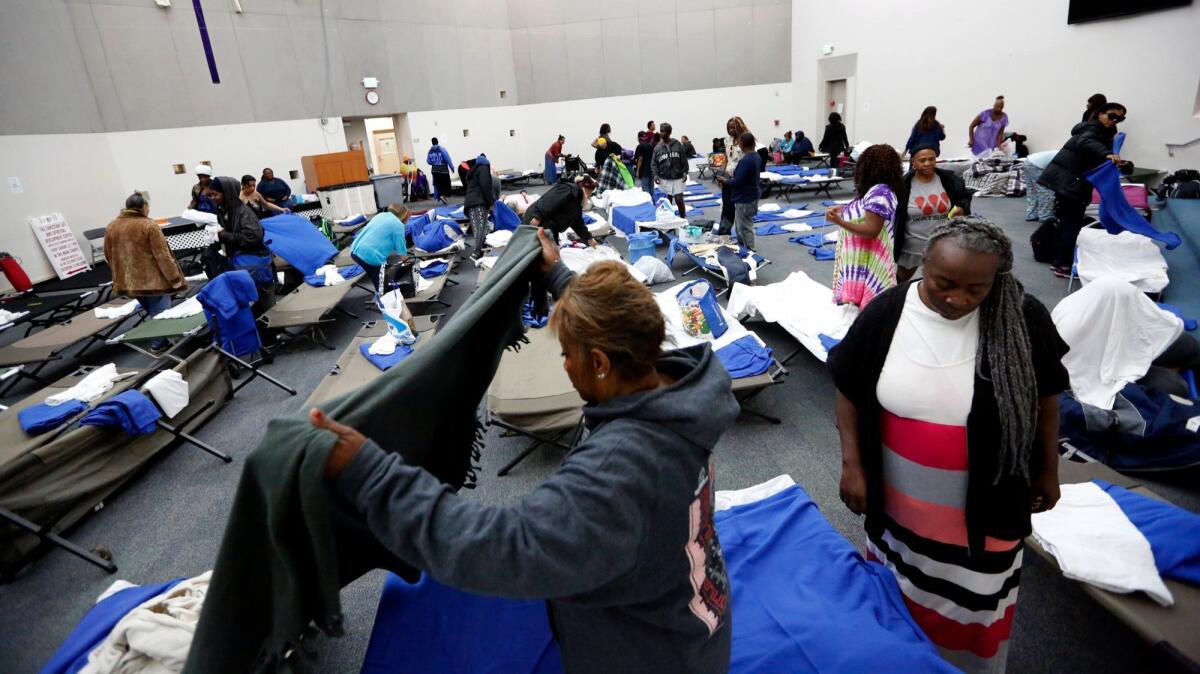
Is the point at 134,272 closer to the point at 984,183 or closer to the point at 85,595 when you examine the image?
the point at 85,595

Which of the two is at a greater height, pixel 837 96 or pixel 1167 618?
pixel 837 96

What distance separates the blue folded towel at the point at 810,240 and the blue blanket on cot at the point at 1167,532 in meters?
5.97

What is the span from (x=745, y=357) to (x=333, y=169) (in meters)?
12.2

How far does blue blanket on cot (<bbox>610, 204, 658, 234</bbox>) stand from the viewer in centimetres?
839

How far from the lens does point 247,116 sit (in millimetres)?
12586

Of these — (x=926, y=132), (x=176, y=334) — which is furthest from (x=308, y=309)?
(x=926, y=132)

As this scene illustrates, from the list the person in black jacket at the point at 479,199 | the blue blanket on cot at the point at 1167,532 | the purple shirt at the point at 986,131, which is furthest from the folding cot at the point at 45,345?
the purple shirt at the point at 986,131

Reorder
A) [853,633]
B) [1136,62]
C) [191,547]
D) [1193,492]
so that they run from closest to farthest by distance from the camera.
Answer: [853,633] < [1193,492] < [191,547] < [1136,62]

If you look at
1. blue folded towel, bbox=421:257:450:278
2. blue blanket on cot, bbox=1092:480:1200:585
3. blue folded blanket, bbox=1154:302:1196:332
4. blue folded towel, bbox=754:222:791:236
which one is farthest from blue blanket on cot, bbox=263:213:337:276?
blue folded blanket, bbox=1154:302:1196:332

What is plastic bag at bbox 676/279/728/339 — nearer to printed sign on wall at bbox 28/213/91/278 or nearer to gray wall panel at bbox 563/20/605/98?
printed sign on wall at bbox 28/213/91/278

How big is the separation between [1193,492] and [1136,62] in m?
9.06

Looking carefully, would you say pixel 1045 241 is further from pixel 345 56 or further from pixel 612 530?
pixel 345 56

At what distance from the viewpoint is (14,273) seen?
856cm

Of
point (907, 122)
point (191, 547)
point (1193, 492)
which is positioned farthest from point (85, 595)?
point (907, 122)
